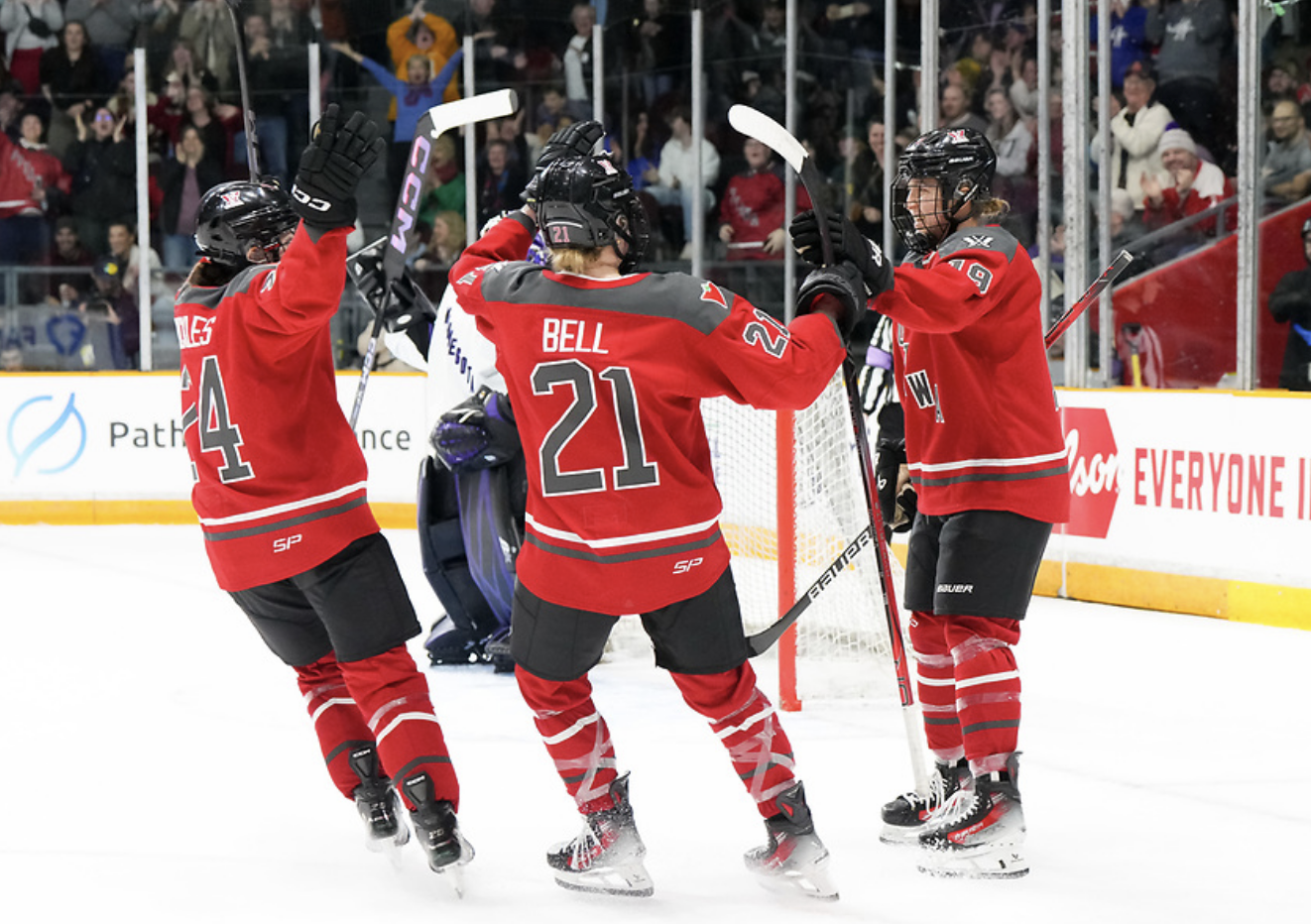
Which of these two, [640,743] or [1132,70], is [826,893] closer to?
[640,743]

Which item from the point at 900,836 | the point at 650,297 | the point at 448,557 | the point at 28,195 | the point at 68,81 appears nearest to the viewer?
the point at 650,297

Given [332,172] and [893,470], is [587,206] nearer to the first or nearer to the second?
[332,172]

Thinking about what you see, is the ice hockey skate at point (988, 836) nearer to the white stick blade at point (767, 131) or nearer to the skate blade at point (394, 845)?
the skate blade at point (394, 845)

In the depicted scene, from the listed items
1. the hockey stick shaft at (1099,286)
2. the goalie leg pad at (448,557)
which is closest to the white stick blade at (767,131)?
the hockey stick shaft at (1099,286)

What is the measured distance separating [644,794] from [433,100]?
20.9 feet

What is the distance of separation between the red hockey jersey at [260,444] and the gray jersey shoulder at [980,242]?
105 cm

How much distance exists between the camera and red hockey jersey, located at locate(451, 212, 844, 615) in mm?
2273

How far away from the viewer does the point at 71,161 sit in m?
8.79

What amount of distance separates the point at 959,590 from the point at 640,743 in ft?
3.91

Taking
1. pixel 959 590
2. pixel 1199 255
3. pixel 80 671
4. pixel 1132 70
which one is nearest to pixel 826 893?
pixel 959 590

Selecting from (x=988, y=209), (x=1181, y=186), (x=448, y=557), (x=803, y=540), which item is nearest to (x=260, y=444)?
(x=988, y=209)

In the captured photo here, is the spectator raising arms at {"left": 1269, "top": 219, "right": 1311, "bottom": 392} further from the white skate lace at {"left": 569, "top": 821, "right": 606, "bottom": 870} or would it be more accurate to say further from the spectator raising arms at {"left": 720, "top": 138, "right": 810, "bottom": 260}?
the white skate lace at {"left": 569, "top": 821, "right": 606, "bottom": 870}

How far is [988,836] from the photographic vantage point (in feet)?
8.50

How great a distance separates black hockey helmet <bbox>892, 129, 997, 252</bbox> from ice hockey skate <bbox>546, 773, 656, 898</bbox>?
1123 mm
